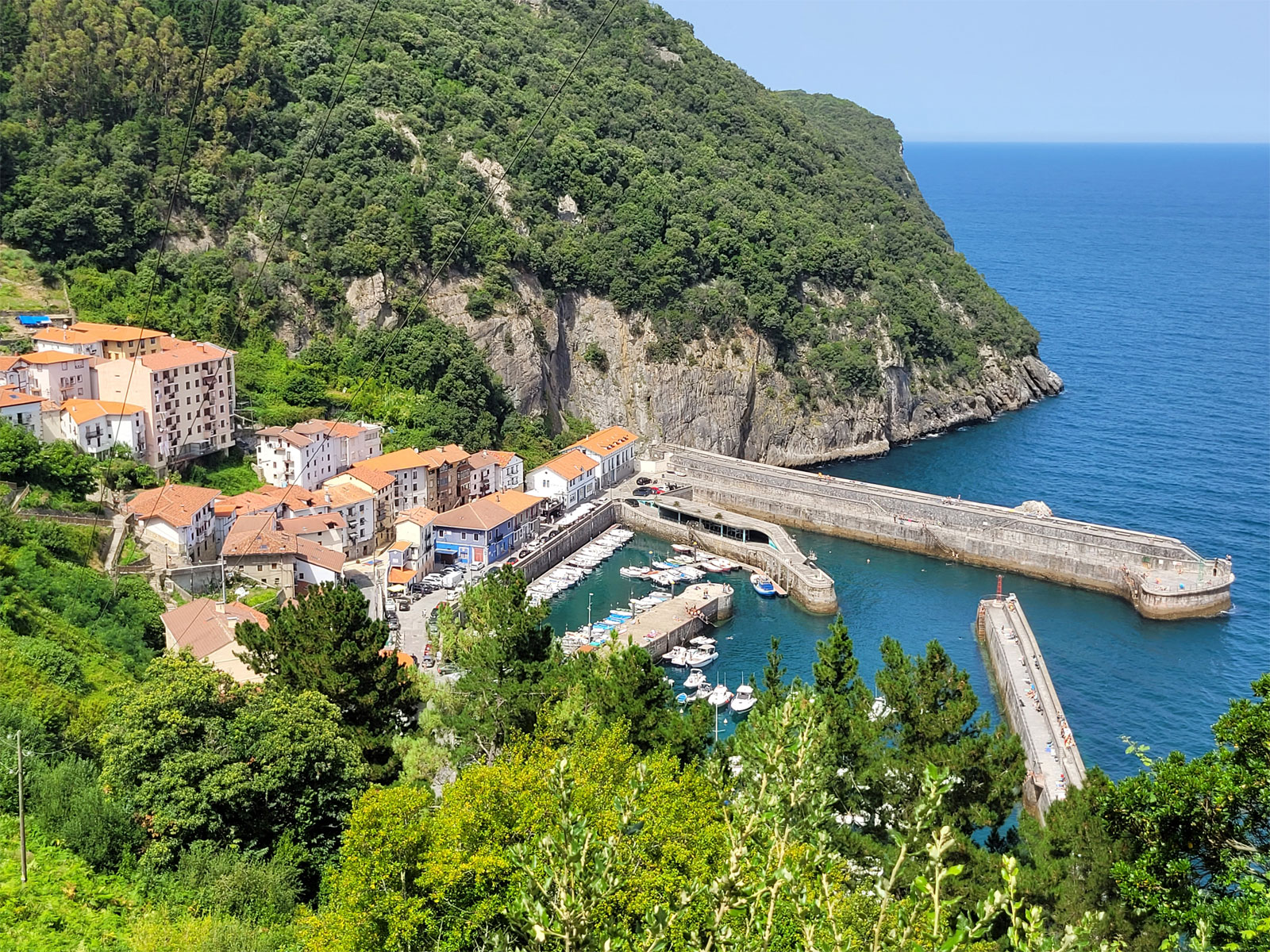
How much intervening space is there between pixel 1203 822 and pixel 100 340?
1813 inches

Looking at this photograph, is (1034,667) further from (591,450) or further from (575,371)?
(575,371)

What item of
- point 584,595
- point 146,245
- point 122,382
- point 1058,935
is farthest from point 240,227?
point 1058,935

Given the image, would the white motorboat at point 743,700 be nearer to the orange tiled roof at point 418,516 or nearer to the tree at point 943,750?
the tree at point 943,750

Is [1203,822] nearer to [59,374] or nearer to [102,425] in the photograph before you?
[102,425]

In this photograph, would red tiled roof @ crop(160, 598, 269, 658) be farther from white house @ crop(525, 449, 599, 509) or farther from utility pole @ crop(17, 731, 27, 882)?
white house @ crop(525, 449, 599, 509)

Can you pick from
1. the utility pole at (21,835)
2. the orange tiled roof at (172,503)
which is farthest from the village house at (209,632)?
the utility pole at (21,835)

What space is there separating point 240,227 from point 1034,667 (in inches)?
1777

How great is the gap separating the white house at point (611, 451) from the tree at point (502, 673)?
2992 centimetres

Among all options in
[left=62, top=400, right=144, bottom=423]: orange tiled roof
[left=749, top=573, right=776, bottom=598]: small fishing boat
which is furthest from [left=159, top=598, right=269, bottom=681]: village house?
[left=749, top=573, right=776, bottom=598]: small fishing boat

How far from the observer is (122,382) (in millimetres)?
45719

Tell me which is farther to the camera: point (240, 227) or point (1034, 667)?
point (240, 227)

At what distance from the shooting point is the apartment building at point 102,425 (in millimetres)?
42719

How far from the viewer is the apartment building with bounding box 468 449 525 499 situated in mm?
54125

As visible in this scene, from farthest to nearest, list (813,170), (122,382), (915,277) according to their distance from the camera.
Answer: (813,170) < (915,277) < (122,382)
